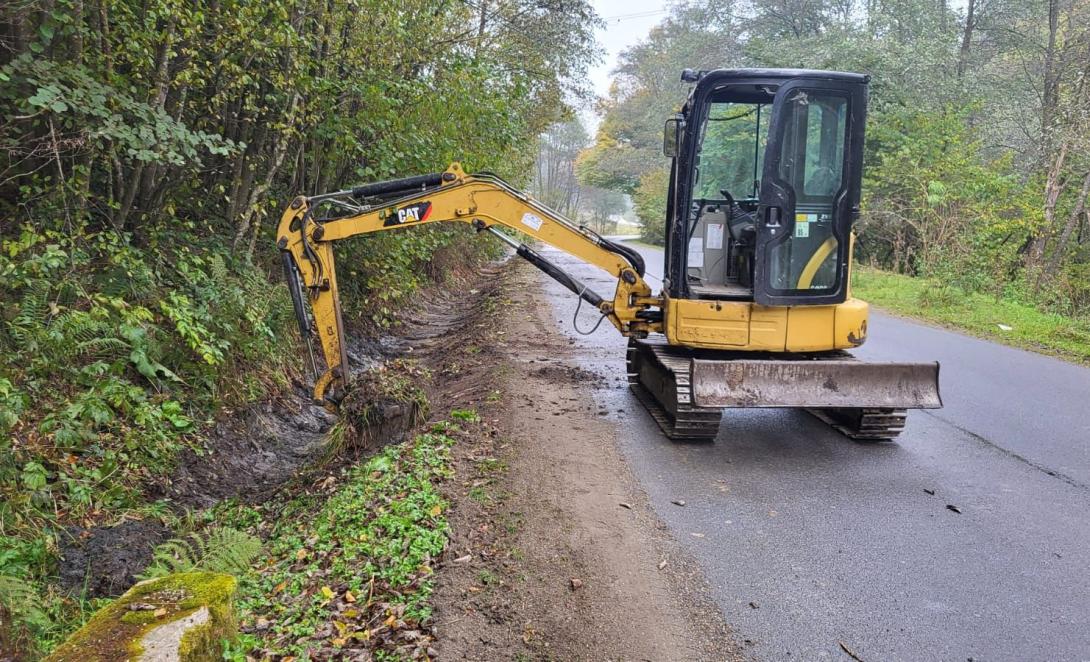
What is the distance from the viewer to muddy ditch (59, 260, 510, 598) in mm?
4234

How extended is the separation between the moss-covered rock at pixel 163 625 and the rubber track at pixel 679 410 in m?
3.72

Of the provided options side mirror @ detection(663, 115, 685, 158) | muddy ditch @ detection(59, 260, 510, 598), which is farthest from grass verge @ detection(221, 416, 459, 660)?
side mirror @ detection(663, 115, 685, 158)

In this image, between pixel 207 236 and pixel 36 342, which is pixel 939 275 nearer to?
pixel 207 236

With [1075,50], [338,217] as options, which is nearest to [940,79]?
[1075,50]

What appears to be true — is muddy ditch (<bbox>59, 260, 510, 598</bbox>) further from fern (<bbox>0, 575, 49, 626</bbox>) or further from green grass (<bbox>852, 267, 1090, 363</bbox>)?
green grass (<bbox>852, 267, 1090, 363</bbox>)

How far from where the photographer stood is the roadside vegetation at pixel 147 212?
183 inches

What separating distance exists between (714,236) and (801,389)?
1798mm

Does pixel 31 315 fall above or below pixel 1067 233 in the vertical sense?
below

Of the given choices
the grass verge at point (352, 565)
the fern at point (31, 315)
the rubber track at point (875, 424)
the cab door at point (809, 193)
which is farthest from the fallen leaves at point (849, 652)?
the fern at point (31, 315)

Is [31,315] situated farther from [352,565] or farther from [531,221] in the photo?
[531,221]

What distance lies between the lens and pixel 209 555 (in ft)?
13.8

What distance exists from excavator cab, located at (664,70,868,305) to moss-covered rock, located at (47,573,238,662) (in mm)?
4584

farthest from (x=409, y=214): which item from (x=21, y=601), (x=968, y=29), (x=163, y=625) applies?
(x=968, y=29)

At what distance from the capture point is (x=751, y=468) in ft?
18.1
